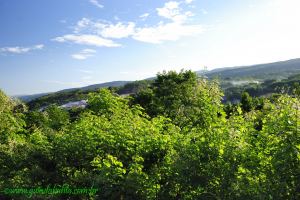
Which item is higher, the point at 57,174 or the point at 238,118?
the point at 238,118

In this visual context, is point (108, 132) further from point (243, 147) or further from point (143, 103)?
point (143, 103)

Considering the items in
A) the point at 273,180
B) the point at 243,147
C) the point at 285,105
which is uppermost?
the point at 285,105

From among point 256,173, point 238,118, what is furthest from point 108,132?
point 256,173

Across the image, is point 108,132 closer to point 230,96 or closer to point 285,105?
point 285,105

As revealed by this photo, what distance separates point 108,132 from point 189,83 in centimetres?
2744

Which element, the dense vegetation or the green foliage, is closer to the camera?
the dense vegetation

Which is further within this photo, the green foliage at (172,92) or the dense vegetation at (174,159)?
the green foliage at (172,92)

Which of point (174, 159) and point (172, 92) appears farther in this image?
point (172, 92)

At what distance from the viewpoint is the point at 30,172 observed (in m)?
12.5

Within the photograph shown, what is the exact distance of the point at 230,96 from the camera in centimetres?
14262

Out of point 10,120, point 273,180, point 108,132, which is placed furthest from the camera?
point 10,120

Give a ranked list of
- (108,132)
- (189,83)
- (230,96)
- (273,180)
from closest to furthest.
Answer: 1. (273,180)
2. (108,132)
3. (189,83)
4. (230,96)

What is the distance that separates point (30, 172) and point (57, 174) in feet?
2.92

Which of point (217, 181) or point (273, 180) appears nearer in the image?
point (273, 180)
